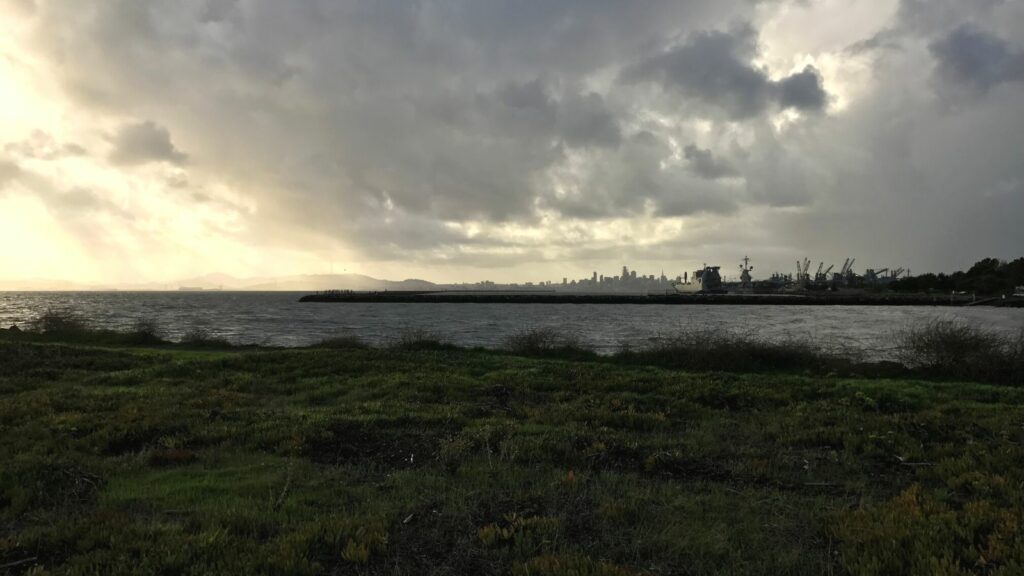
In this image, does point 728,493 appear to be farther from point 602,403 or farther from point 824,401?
point 824,401

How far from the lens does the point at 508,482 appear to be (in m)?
8.88

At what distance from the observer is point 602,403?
16.0 metres

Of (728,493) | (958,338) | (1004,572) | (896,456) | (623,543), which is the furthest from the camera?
(958,338)

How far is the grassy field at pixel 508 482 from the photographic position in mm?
6207

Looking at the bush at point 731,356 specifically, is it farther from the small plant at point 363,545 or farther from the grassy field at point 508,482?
the small plant at point 363,545

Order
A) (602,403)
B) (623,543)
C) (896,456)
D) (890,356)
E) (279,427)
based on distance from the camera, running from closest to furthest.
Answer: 1. (623,543)
2. (896,456)
3. (279,427)
4. (602,403)
5. (890,356)

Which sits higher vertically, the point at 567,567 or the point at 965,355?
the point at 567,567

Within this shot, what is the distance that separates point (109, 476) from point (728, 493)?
1087cm

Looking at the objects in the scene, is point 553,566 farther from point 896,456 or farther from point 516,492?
point 896,456

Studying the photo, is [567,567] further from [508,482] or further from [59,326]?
[59,326]

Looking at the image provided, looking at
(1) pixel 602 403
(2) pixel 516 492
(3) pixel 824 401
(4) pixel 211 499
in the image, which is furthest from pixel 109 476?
(3) pixel 824 401

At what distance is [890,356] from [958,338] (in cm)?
906

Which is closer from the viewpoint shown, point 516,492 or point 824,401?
point 516,492

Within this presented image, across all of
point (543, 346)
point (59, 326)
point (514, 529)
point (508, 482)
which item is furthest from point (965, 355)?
point (59, 326)
